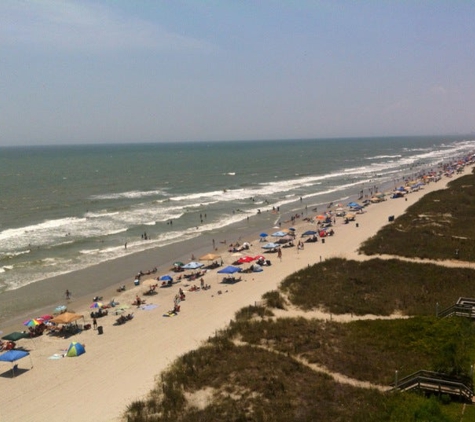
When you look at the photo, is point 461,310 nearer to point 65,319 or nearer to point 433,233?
point 433,233

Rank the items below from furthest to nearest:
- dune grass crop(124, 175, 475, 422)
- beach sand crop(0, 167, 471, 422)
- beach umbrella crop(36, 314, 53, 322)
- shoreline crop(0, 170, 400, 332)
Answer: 1. shoreline crop(0, 170, 400, 332)
2. beach umbrella crop(36, 314, 53, 322)
3. beach sand crop(0, 167, 471, 422)
4. dune grass crop(124, 175, 475, 422)

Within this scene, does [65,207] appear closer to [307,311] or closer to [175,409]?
[307,311]

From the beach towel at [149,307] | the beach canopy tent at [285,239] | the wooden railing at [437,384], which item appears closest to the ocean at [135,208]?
the beach canopy tent at [285,239]

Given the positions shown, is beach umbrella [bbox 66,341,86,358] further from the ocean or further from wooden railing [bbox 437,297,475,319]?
wooden railing [bbox 437,297,475,319]

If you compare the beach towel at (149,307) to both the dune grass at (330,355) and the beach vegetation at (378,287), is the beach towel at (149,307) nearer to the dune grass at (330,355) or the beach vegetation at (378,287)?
the dune grass at (330,355)

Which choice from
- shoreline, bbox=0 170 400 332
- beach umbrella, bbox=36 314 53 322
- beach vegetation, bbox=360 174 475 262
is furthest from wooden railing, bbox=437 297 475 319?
beach umbrella, bbox=36 314 53 322

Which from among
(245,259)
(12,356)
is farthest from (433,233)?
(12,356)

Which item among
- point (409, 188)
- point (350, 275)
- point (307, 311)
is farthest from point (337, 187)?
point (307, 311)
